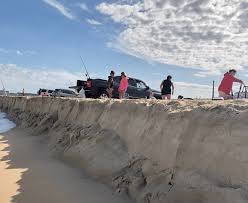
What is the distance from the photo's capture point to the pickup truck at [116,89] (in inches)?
906

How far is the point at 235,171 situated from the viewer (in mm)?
5758

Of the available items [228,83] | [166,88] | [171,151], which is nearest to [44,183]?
[171,151]

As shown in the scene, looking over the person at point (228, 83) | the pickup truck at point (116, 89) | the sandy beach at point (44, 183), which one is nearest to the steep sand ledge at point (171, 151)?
the sandy beach at point (44, 183)

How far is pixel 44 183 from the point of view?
909 cm

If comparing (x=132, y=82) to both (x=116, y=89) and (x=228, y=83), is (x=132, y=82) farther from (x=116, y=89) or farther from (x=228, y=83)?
(x=228, y=83)

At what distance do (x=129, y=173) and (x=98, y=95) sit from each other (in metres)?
15.0

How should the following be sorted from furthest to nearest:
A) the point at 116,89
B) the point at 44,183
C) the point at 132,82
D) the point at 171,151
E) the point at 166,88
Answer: the point at 132,82
the point at 116,89
the point at 166,88
the point at 44,183
the point at 171,151

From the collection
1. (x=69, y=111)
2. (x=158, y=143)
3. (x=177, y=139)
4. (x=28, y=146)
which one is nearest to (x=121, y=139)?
(x=158, y=143)

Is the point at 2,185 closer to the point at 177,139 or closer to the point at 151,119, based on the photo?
the point at 151,119

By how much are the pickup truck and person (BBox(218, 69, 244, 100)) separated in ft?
31.0

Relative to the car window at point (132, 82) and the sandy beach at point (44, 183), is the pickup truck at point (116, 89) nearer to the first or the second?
the car window at point (132, 82)

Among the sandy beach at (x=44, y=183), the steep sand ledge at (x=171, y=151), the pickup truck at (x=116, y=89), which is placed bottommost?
the sandy beach at (x=44, y=183)

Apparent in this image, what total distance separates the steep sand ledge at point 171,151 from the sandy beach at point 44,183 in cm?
33

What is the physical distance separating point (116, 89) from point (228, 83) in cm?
988
